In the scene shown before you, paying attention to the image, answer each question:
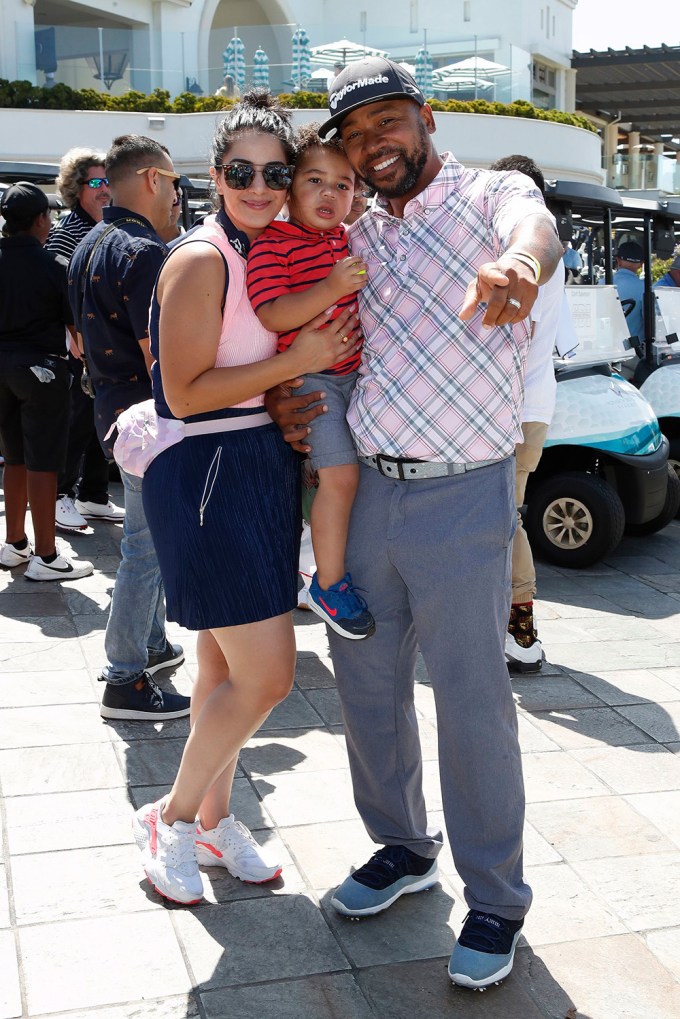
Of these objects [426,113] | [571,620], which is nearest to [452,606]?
[426,113]

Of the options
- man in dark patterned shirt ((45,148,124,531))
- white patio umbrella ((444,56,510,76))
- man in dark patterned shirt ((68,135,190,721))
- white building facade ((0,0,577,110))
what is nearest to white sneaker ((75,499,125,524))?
man in dark patterned shirt ((45,148,124,531))

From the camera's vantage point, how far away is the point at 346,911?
9.27ft

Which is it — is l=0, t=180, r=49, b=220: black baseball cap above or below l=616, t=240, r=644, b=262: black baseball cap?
above

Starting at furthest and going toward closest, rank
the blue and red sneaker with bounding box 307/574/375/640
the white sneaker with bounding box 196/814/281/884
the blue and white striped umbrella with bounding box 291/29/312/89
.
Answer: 1. the blue and white striped umbrella with bounding box 291/29/312/89
2. the white sneaker with bounding box 196/814/281/884
3. the blue and red sneaker with bounding box 307/574/375/640

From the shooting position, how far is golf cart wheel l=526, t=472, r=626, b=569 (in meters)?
6.40

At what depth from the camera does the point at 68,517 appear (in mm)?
6762

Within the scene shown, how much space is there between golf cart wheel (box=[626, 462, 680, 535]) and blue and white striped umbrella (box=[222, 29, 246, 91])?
60.1 ft

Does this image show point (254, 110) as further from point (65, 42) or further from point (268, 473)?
point (65, 42)

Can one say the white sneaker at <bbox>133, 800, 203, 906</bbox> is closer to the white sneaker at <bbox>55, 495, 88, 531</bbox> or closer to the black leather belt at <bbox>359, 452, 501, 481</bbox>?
the black leather belt at <bbox>359, 452, 501, 481</bbox>

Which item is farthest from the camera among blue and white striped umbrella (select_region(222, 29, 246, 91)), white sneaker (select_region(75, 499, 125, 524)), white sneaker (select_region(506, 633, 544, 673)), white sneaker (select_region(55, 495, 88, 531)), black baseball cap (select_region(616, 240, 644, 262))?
blue and white striped umbrella (select_region(222, 29, 246, 91))

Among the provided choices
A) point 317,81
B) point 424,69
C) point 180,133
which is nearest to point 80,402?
point 317,81

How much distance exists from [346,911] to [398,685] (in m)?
0.59

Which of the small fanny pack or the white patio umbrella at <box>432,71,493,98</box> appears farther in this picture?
the white patio umbrella at <box>432,71,493,98</box>

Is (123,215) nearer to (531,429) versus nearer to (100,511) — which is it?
(531,429)
